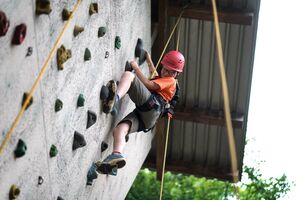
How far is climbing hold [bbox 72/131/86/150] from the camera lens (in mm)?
5309

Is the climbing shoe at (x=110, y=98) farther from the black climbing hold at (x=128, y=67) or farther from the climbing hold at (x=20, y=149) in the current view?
the climbing hold at (x=20, y=149)

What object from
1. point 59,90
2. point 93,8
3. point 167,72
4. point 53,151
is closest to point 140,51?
point 167,72

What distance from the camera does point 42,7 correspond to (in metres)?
4.28

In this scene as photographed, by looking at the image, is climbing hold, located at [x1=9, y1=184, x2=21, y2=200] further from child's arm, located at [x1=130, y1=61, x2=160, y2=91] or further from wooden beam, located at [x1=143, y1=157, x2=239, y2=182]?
wooden beam, located at [x1=143, y1=157, x2=239, y2=182]

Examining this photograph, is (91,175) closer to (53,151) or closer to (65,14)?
(53,151)

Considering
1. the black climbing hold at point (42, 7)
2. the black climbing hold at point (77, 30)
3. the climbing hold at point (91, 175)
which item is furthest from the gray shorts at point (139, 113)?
the black climbing hold at point (42, 7)

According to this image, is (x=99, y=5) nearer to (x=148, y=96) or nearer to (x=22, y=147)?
(x=148, y=96)

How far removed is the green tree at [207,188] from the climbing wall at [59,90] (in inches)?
323

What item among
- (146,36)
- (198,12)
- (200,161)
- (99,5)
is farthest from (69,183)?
(200,161)

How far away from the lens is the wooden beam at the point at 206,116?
324 inches

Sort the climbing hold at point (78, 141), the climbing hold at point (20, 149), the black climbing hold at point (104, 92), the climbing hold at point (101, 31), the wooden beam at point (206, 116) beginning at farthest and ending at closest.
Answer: the wooden beam at point (206, 116) → the black climbing hold at point (104, 92) → the climbing hold at point (101, 31) → the climbing hold at point (78, 141) → the climbing hold at point (20, 149)

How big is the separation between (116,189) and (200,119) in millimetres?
1811

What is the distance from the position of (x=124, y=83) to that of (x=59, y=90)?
3.98 ft

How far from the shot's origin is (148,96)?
6086 mm
